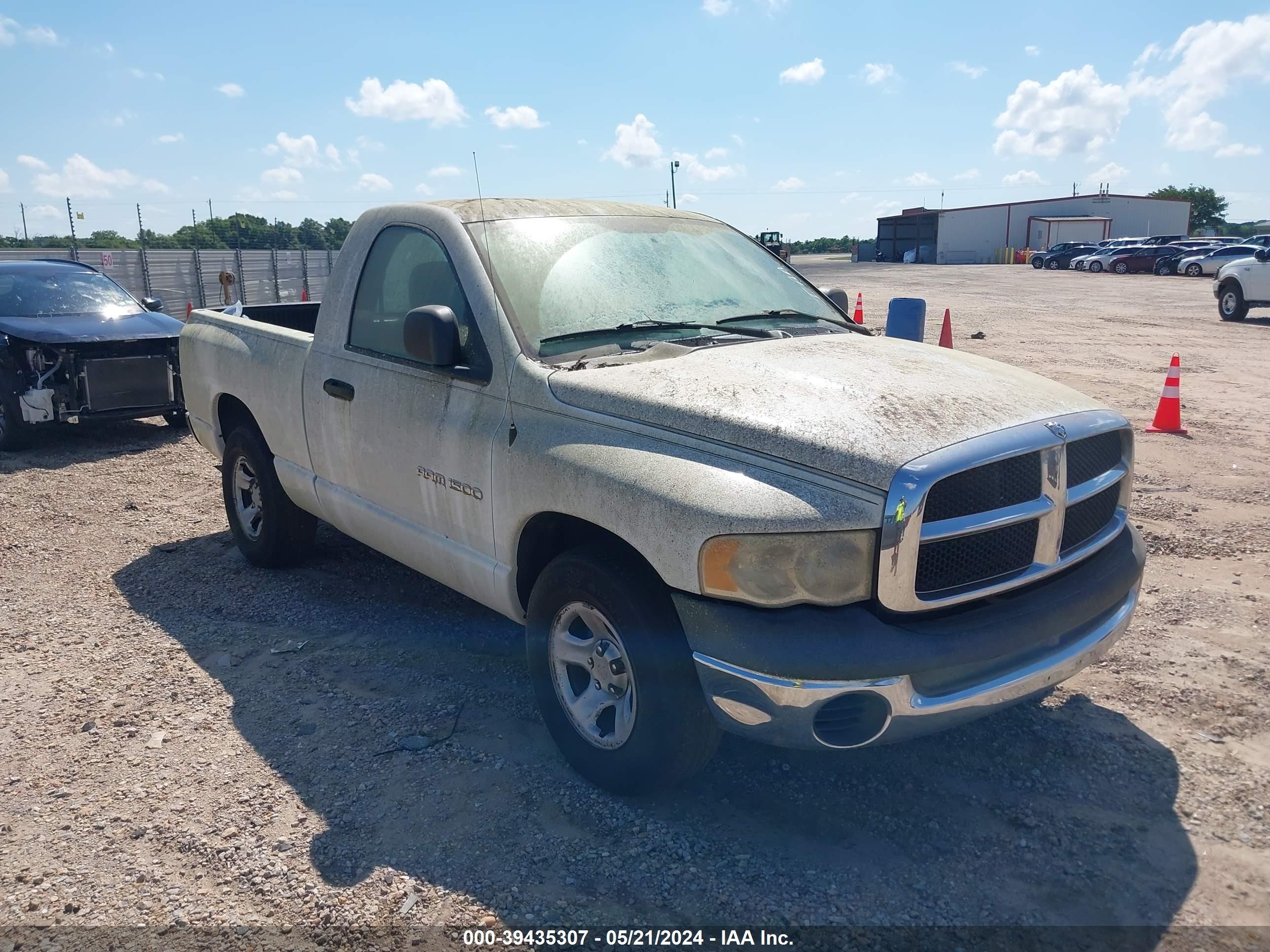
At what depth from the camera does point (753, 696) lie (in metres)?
2.66

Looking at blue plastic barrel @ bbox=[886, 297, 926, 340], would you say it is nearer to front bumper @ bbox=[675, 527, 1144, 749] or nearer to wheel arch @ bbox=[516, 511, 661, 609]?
wheel arch @ bbox=[516, 511, 661, 609]

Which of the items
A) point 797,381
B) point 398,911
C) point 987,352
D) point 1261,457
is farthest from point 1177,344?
point 398,911

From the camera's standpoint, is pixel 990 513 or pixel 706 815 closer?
pixel 990 513

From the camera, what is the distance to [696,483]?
280 cm

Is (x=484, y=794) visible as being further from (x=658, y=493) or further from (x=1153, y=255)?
(x=1153, y=255)

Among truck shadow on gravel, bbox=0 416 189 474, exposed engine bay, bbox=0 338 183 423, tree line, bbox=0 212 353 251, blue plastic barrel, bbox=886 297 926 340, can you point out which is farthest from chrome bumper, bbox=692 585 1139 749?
tree line, bbox=0 212 353 251

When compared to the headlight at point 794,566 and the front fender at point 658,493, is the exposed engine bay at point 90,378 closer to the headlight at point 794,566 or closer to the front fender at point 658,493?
the front fender at point 658,493

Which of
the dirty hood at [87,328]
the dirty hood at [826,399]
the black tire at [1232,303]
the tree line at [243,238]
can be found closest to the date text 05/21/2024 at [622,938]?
the dirty hood at [826,399]

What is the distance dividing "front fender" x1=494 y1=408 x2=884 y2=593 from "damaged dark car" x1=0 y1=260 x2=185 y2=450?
23.6ft

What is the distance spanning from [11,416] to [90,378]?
74 centimetres

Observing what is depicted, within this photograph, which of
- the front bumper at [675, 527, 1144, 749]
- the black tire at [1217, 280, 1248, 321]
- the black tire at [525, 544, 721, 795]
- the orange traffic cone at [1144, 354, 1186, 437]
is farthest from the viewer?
the black tire at [1217, 280, 1248, 321]

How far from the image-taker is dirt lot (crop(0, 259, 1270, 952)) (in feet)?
9.21

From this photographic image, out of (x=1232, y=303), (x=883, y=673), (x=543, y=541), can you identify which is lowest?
(x=883, y=673)

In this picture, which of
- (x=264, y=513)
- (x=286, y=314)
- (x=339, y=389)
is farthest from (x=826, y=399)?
(x=286, y=314)
